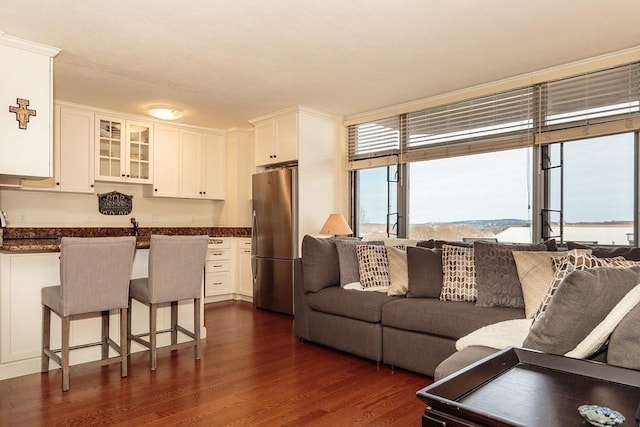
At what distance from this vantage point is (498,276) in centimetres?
294

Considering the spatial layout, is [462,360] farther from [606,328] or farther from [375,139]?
[375,139]

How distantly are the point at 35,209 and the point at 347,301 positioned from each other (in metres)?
3.96

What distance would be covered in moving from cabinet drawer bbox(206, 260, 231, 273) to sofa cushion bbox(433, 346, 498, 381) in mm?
4282

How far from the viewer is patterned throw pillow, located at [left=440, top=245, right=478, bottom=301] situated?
3.08 metres

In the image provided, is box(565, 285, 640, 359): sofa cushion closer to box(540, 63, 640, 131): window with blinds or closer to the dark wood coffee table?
the dark wood coffee table

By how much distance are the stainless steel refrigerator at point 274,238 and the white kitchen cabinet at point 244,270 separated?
14.6 inches

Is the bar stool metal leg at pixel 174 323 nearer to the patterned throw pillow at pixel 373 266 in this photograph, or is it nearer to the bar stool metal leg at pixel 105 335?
the bar stool metal leg at pixel 105 335

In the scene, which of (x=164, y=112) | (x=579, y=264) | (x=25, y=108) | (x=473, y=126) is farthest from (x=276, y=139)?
(x=579, y=264)

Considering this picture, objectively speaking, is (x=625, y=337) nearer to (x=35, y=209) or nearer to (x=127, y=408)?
(x=127, y=408)

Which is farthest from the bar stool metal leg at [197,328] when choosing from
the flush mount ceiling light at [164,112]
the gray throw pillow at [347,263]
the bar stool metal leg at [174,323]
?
the flush mount ceiling light at [164,112]

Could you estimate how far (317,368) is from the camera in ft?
10.4

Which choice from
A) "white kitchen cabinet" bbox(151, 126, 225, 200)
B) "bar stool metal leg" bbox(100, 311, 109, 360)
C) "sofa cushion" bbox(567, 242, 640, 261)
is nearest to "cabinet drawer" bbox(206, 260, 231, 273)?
"white kitchen cabinet" bbox(151, 126, 225, 200)

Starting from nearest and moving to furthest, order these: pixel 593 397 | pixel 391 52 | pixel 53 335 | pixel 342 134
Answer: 1. pixel 593 397
2. pixel 53 335
3. pixel 391 52
4. pixel 342 134

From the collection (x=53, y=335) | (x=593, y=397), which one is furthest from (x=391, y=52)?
(x=53, y=335)
